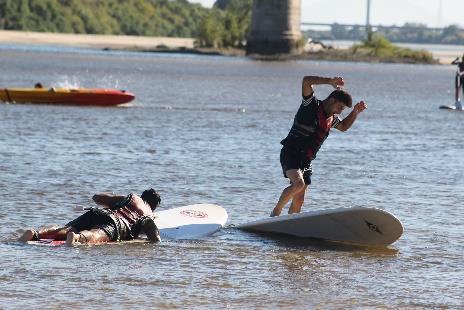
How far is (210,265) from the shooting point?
12828 millimetres

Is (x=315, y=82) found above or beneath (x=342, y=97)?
above

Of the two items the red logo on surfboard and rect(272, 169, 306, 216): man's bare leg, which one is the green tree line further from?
rect(272, 169, 306, 216): man's bare leg

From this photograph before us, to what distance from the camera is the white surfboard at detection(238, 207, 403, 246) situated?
14.0 m

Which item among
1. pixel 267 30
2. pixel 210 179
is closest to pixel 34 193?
pixel 210 179

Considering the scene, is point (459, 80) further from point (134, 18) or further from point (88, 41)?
point (134, 18)

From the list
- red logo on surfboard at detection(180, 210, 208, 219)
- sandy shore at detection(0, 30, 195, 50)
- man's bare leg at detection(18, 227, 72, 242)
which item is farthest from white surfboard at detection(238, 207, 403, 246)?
sandy shore at detection(0, 30, 195, 50)

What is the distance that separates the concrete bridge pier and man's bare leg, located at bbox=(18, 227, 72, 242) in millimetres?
98112

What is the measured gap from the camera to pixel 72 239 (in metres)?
13.1

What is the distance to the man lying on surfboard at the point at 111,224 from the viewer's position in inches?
522

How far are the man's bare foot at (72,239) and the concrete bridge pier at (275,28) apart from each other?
9837 cm

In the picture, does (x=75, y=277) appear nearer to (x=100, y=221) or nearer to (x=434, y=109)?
(x=100, y=221)

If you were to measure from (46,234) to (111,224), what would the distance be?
24.0 inches

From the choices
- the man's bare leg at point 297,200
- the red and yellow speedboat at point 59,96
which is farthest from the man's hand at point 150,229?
the red and yellow speedboat at point 59,96

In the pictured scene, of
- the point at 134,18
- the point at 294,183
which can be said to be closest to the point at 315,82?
the point at 294,183
